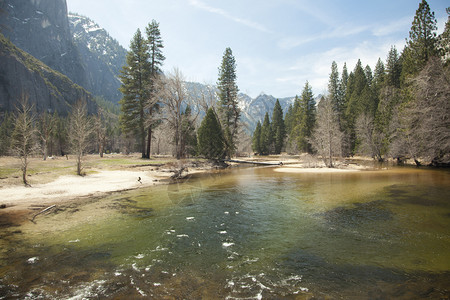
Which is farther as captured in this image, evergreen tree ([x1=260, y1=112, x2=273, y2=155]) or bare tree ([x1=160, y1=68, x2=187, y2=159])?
evergreen tree ([x1=260, y1=112, x2=273, y2=155])

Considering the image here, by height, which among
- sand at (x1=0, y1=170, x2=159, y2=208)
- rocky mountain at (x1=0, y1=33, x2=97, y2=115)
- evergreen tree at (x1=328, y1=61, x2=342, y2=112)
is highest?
rocky mountain at (x1=0, y1=33, x2=97, y2=115)

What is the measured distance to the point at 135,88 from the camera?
36.3 meters

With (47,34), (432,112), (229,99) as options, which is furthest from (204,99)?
(47,34)

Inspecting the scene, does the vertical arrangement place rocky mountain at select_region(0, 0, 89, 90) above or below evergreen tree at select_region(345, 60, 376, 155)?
above

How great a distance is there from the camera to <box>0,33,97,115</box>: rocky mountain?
94.6 meters

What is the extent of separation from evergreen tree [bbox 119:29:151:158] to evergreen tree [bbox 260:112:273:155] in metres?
50.2

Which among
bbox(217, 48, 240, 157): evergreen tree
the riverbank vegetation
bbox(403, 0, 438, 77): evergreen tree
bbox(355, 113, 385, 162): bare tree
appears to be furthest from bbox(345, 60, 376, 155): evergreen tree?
bbox(217, 48, 240, 157): evergreen tree

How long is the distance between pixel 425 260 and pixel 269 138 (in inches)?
2901

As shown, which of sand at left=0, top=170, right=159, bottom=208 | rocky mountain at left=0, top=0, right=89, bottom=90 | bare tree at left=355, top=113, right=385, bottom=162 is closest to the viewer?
sand at left=0, top=170, right=159, bottom=208

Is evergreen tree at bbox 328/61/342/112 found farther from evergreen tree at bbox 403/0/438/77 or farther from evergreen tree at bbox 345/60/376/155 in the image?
evergreen tree at bbox 403/0/438/77

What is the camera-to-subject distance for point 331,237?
7.18 metres

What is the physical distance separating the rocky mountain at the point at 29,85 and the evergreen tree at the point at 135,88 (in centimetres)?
6261

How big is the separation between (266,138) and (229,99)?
3466 cm

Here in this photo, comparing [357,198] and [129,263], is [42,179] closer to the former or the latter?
[129,263]
